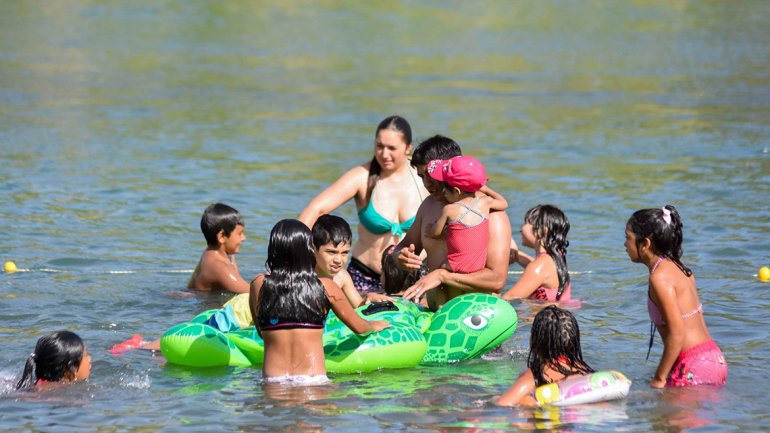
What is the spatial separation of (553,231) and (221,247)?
2.59m

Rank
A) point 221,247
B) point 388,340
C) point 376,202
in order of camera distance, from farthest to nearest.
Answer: point 221,247, point 376,202, point 388,340

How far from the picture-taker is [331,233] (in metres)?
6.90

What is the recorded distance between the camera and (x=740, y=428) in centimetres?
591

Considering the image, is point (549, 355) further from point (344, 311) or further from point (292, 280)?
point (292, 280)

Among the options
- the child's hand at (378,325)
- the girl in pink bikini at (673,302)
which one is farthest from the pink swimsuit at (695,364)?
the child's hand at (378,325)

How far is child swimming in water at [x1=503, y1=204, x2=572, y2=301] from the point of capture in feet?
28.0

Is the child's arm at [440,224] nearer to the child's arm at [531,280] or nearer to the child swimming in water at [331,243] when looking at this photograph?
the child swimming in water at [331,243]

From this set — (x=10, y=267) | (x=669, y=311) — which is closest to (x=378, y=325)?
(x=669, y=311)

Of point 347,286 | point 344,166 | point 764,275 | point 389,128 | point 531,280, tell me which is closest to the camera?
point 347,286

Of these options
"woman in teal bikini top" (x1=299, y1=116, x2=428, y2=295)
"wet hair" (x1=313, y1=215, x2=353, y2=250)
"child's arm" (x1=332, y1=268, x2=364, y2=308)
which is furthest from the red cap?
"woman in teal bikini top" (x1=299, y1=116, x2=428, y2=295)

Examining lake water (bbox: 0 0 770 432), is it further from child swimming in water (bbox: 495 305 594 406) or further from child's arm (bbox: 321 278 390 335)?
child's arm (bbox: 321 278 390 335)

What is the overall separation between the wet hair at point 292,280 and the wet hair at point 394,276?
1.65 metres

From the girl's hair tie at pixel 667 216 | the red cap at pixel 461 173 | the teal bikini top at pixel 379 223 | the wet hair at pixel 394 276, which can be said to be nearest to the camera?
the girl's hair tie at pixel 667 216

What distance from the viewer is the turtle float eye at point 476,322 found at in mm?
6984
